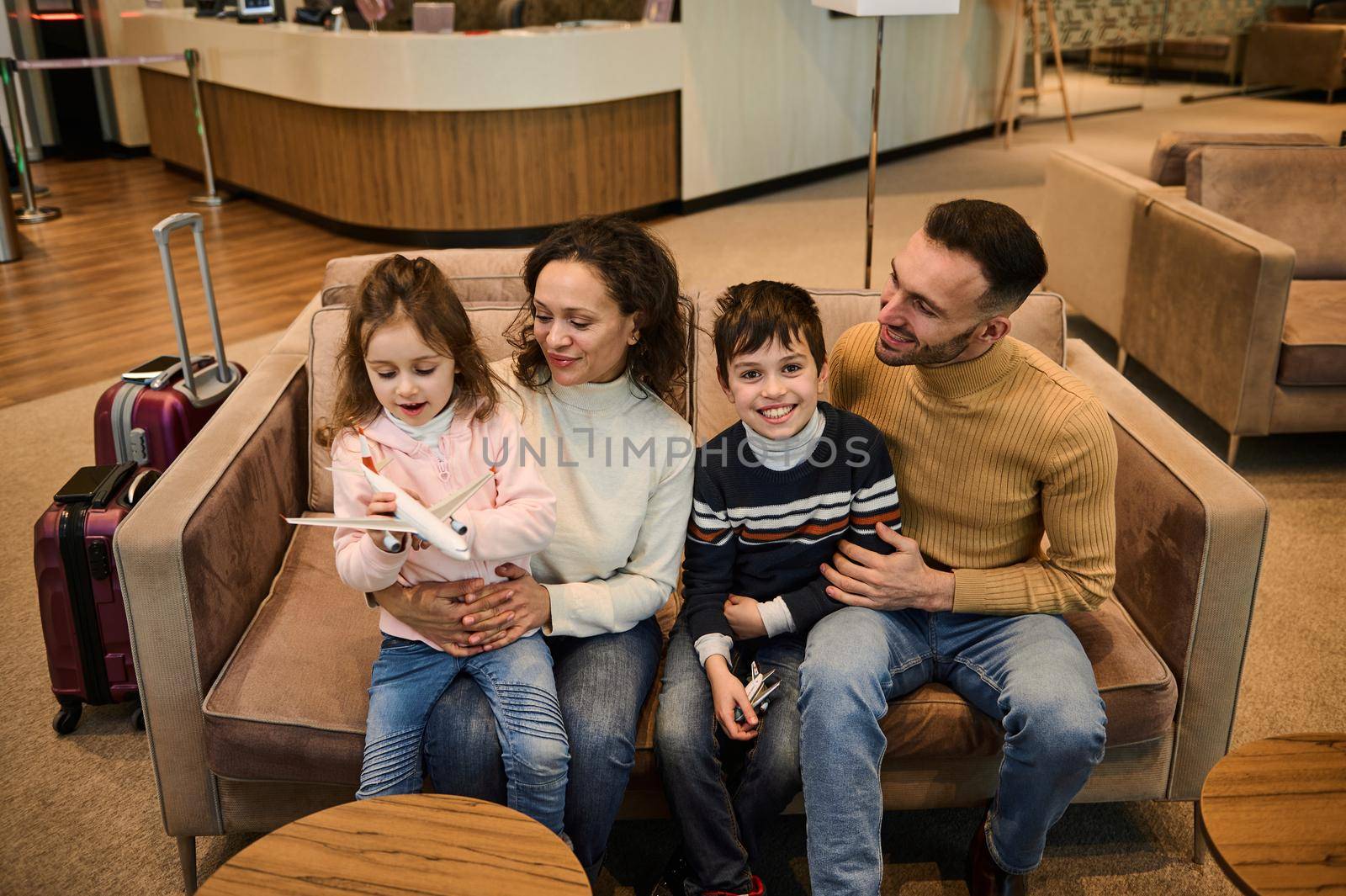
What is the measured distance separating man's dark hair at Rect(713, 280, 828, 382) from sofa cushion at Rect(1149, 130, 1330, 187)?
2.68 metres

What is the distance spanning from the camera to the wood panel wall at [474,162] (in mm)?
5574

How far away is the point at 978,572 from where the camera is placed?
177 centimetres

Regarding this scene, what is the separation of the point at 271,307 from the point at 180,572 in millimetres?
3474

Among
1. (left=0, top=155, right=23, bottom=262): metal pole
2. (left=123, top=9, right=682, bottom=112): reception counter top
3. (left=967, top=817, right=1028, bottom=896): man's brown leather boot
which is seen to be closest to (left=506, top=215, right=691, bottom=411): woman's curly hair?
(left=967, top=817, right=1028, bottom=896): man's brown leather boot

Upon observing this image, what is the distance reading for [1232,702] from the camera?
5.95 feet

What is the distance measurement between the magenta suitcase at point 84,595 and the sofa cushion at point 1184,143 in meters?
3.37

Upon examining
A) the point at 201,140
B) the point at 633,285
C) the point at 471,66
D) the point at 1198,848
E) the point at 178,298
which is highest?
the point at 471,66

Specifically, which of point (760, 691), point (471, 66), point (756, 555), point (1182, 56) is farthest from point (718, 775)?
point (1182, 56)

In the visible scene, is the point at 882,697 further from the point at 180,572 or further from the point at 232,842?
the point at 232,842

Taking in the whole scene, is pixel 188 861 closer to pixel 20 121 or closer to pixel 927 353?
pixel 927 353

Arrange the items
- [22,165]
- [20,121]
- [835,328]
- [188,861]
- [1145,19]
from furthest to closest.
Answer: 1. [1145,19]
2. [20,121]
3. [22,165]
4. [835,328]
5. [188,861]

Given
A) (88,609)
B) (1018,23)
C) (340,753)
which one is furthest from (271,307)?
(1018,23)

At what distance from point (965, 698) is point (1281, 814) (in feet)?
1.57

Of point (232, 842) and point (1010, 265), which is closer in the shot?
point (1010, 265)
